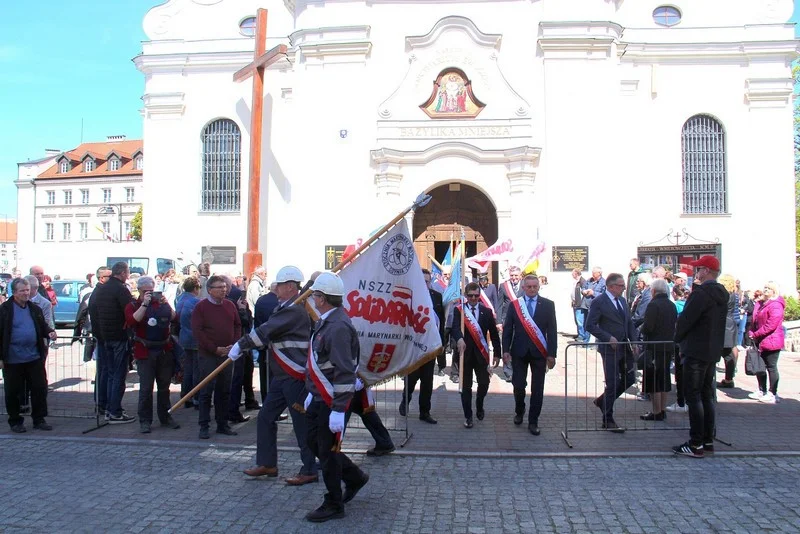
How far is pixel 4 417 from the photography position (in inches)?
362

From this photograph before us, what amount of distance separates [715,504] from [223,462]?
4636 mm

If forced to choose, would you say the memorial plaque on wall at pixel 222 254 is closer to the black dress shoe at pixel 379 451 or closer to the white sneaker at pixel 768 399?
the black dress shoe at pixel 379 451

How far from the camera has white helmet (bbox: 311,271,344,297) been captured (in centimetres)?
558

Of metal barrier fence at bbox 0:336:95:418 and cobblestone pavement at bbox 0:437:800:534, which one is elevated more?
metal barrier fence at bbox 0:336:95:418

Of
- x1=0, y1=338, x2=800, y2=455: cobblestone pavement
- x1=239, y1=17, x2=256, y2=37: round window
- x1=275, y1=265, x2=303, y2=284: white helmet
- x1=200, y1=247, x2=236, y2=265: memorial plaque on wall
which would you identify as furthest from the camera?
x1=239, y1=17, x2=256, y2=37: round window

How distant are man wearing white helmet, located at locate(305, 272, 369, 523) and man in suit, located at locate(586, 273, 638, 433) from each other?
396 centimetres

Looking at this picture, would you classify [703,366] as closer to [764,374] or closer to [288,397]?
[764,374]

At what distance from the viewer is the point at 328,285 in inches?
→ 220

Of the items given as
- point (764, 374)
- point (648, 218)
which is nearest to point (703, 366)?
point (764, 374)

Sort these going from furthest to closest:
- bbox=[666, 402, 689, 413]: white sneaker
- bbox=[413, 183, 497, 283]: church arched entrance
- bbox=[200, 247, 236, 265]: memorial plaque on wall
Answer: bbox=[200, 247, 236, 265]: memorial plaque on wall → bbox=[413, 183, 497, 283]: church arched entrance → bbox=[666, 402, 689, 413]: white sneaker

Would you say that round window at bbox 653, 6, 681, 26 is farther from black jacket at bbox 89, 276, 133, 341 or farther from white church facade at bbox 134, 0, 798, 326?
black jacket at bbox 89, 276, 133, 341

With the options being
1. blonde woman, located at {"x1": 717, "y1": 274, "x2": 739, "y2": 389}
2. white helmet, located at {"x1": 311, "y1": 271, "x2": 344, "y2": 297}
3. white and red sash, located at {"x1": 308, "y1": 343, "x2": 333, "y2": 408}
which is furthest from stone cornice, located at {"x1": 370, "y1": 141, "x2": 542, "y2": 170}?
white and red sash, located at {"x1": 308, "y1": 343, "x2": 333, "y2": 408}

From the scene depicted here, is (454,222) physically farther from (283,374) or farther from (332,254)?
(283,374)

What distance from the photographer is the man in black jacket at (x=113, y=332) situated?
866cm
